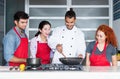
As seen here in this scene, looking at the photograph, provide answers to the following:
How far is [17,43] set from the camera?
9.30 ft

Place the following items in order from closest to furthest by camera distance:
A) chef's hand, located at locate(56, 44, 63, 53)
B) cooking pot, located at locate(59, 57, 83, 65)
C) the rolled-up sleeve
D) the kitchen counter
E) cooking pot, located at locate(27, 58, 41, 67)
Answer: the kitchen counter < cooking pot, located at locate(27, 58, 41, 67) < cooking pot, located at locate(59, 57, 83, 65) < the rolled-up sleeve < chef's hand, located at locate(56, 44, 63, 53)

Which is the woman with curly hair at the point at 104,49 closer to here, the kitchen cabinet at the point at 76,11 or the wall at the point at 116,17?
the wall at the point at 116,17

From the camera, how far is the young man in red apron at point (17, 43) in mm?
2674

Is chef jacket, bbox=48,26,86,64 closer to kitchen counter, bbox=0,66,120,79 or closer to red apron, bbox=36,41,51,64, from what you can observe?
red apron, bbox=36,41,51,64

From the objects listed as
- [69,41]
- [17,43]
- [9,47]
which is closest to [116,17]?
[69,41]

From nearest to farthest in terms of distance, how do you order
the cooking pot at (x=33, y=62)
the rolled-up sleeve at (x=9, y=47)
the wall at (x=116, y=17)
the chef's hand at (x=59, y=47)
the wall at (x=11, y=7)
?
the cooking pot at (x=33, y=62) < the rolled-up sleeve at (x=9, y=47) < the chef's hand at (x=59, y=47) < the wall at (x=116, y=17) < the wall at (x=11, y=7)

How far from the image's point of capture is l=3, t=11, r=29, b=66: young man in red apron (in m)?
2.67

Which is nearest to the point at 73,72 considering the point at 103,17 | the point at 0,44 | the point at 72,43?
the point at 72,43

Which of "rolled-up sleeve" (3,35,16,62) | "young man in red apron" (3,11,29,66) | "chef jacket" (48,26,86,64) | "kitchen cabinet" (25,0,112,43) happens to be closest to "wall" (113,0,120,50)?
"kitchen cabinet" (25,0,112,43)

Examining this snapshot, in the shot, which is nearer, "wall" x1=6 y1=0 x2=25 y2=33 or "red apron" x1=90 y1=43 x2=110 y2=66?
"red apron" x1=90 y1=43 x2=110 y2=66

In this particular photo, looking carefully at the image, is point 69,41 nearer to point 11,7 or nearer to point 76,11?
point 76,11
